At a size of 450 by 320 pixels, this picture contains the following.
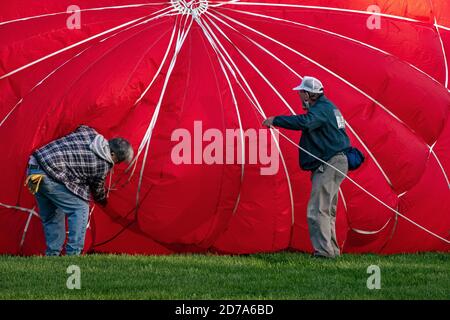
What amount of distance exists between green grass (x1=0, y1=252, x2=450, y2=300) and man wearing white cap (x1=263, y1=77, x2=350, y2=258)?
0.26 metres

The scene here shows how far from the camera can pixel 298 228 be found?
9984 mm

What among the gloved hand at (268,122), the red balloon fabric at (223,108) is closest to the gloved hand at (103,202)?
the red balloon fabric at (223,108)

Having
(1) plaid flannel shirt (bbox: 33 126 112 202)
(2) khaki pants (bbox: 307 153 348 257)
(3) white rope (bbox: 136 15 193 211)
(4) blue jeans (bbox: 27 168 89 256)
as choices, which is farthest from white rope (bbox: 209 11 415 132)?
(4) blue jeans (bbox: 27 168 89 256)

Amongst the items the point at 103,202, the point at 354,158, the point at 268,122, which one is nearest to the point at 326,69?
the point at 354,158

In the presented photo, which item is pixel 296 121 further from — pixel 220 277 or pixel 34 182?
pixel 34 182

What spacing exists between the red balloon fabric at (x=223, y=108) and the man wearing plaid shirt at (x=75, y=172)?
1.38ft

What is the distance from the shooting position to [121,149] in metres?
9.15

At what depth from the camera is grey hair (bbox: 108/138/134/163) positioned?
916 centimetres

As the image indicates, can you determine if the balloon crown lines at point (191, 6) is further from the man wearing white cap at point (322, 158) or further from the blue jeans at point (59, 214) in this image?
the blue jeans at point (59, 214)

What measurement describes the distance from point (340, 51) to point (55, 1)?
2.79 meters

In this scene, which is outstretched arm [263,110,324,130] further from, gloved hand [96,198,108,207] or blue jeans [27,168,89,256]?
blue jeans [27,168,89,256]

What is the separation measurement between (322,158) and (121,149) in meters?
1.75

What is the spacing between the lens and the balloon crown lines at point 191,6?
10.3m
